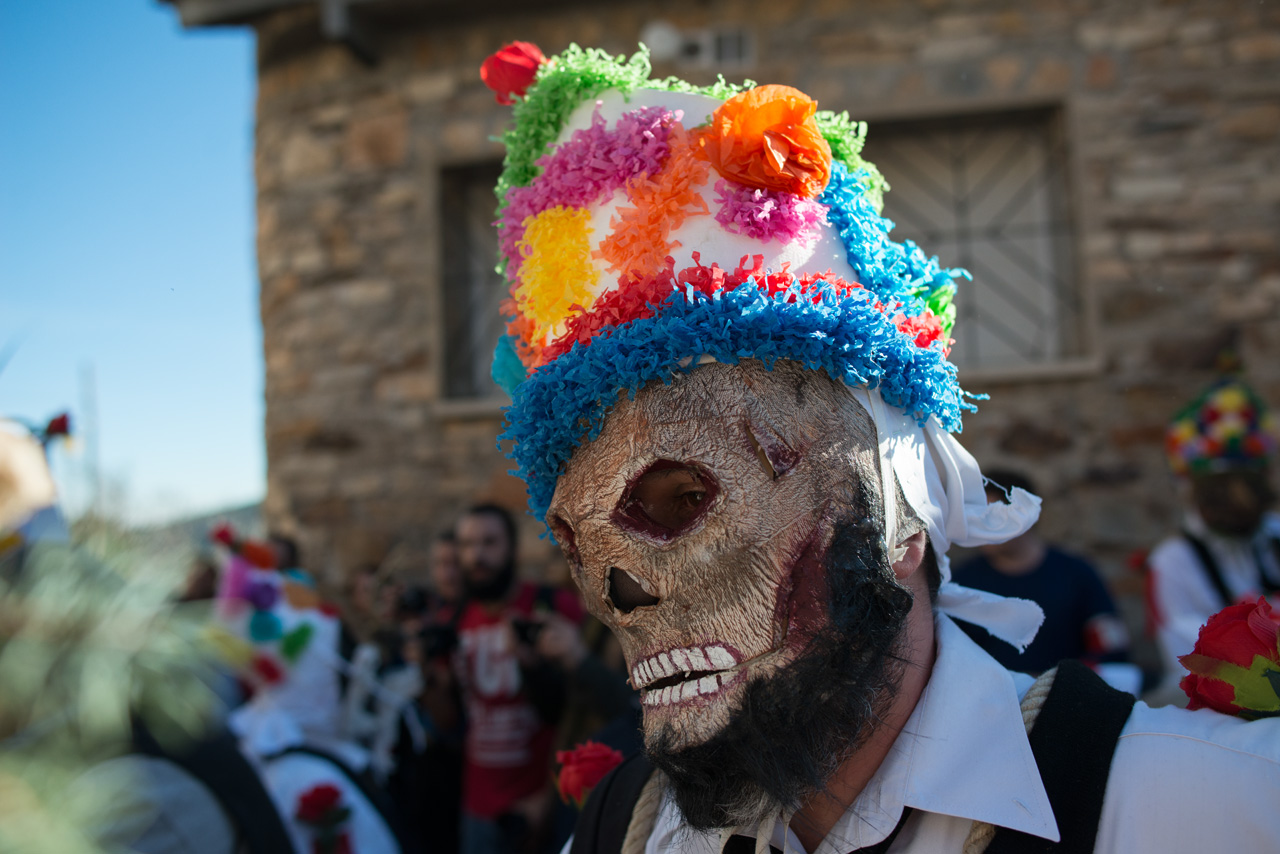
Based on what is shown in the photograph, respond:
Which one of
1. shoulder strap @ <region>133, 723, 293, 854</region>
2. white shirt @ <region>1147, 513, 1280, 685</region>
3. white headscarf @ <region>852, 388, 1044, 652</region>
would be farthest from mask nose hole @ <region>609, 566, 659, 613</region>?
white shirt @ <region>1147, 513, 1280, 685</region>

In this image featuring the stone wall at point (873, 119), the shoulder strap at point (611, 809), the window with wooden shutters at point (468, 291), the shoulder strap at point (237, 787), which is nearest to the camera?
the shoulder strap at point (611, 809)

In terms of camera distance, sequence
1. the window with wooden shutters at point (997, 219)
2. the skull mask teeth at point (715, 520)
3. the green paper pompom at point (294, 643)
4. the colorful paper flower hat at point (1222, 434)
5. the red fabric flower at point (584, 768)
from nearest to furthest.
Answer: the skull mask teeth at point (715, 520), the red fabric flower at point (584, 768), the green paper pompom at point (294, 643), the colorful paper flower hat at point (1222, 434), the window with wooden shutters at point (997, 219)

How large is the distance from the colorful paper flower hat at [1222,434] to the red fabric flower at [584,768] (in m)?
3.27

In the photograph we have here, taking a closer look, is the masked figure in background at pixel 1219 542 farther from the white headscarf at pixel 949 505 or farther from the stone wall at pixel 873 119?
the white headscarf at pixel 949 505

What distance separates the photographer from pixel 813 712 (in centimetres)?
117

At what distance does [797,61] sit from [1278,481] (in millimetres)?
3506

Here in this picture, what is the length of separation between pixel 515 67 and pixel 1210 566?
350cm

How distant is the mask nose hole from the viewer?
125 centimetres

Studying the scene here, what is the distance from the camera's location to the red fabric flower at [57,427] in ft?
5.22

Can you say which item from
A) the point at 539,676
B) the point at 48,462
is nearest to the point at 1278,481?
the point at 539,676

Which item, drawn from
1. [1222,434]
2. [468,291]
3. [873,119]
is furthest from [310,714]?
[873,119]

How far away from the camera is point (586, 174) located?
1.39 metres

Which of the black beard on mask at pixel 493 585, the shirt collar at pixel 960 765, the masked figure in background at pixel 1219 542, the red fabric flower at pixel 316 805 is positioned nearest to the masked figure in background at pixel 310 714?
the red fabric flower at pixel 316 805

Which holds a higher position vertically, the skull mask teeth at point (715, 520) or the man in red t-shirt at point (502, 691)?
the skull mask teeth at point (715, 520)
